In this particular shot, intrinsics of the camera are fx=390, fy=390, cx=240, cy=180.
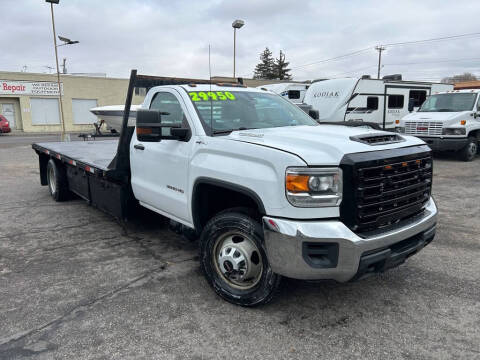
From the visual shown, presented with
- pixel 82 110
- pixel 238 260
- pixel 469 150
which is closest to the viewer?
pixel 238 260

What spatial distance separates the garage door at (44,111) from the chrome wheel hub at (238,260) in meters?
36.3

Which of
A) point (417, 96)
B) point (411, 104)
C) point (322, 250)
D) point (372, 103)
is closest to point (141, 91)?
point (322, 250)

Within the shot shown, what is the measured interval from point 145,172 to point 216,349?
237cm

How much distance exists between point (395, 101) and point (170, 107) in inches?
589

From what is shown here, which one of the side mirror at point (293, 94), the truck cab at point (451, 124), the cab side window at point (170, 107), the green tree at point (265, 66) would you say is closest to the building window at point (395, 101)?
the truck cab at point (451, 124)

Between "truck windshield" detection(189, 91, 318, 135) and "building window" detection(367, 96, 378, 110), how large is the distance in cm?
1245

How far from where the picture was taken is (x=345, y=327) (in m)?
3.12

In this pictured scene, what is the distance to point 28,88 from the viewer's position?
110 feet

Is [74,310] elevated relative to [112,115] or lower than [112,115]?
lower

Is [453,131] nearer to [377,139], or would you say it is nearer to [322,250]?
[377,139]

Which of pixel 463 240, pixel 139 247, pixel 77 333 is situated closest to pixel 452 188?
pixel 463 240

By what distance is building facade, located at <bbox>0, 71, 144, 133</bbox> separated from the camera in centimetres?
3316

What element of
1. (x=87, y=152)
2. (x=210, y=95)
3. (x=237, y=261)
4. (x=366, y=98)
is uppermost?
(x=366, y=98)

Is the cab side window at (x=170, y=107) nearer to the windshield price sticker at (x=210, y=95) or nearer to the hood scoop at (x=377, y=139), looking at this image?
the windshield price sticker at (x=210, y=95)
